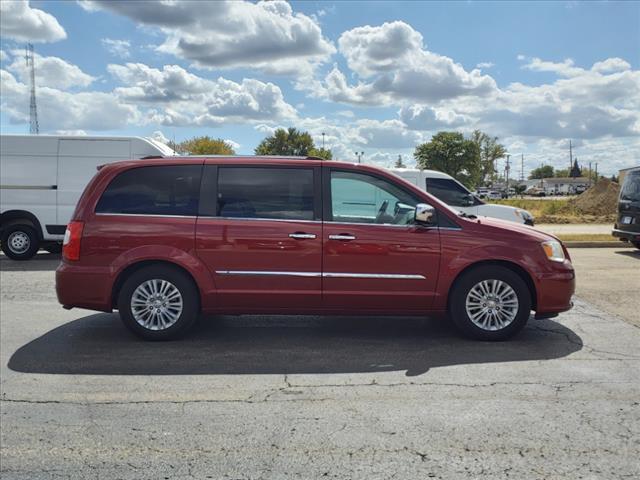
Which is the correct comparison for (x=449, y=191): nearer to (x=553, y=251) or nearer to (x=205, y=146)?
(x=553, y=251)

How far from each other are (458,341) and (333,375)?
1603 millimetres

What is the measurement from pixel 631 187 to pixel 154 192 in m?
11.5

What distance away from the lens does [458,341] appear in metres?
5.80

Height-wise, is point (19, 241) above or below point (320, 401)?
above

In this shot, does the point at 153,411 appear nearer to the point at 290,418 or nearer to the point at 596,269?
the point at 290,418

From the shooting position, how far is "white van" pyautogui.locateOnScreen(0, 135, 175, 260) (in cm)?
1223

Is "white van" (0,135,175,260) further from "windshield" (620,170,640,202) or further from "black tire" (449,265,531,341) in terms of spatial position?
"windshield" (620,170,640,202)

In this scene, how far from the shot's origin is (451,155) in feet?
269

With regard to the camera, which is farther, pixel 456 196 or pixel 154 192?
pixel 456 196

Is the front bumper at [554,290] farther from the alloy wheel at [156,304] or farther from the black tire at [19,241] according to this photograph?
the black tire at [19,241]

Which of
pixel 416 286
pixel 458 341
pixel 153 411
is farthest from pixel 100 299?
pixel 458 341

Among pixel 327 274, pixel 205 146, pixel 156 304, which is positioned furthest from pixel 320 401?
pixel 205 146

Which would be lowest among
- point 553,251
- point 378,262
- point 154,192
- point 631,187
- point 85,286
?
point 85,286

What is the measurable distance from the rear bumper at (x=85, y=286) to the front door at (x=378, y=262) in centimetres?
216
